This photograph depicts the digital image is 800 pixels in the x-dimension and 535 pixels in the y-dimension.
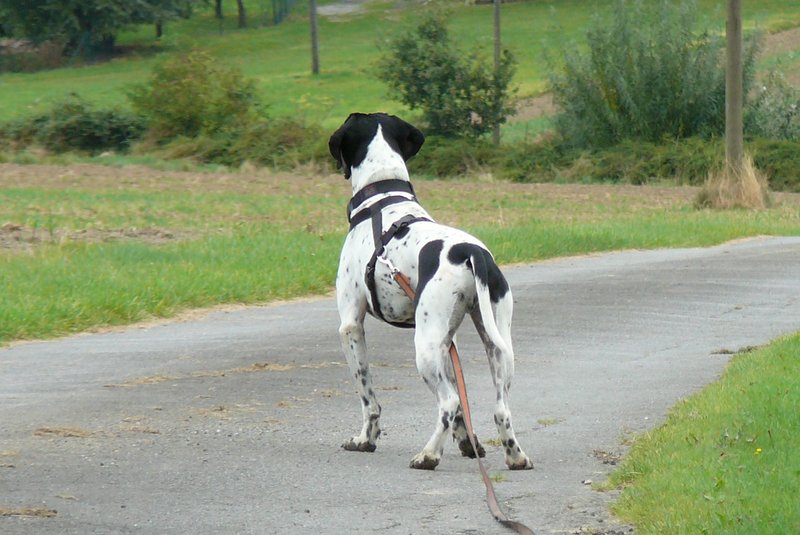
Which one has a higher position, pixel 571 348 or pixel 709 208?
pixel 571 348

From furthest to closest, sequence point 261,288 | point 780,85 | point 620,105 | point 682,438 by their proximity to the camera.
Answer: point 780,85 → point 620,105 → point 261,288 → point 682,438

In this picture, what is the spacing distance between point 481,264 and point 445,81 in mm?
41672

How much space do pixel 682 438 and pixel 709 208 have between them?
2330 centimetres

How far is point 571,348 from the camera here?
41.5 ft

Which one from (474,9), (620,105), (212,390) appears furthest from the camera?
(474,9)

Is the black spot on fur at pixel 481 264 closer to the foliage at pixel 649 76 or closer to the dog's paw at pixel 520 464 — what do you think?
the dog's paw at pixel 520 464

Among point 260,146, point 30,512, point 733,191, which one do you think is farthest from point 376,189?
point 260,146

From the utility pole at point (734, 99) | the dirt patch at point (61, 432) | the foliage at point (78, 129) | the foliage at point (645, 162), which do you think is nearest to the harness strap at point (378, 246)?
the dirt patch at point (61, 432)

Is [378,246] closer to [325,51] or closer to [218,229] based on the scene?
[218,229]

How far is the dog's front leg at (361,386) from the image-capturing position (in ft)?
27.1

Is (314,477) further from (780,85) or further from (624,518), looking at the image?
(780,85)

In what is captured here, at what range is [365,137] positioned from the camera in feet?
28.8

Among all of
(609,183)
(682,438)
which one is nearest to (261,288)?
(682,438)

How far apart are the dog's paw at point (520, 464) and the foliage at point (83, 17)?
3259 inches
